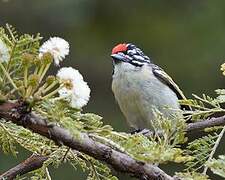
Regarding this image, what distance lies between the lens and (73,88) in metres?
1.80

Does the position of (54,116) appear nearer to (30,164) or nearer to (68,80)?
(68,80)

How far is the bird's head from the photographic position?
497 cm

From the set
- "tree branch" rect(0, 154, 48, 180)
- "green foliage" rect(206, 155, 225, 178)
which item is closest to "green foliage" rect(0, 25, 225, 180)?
"green foliage" rect(206, 155, 225, 178)

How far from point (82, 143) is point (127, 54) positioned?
3.33 meters

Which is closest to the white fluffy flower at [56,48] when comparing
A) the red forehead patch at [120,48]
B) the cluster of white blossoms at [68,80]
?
the cluster of white blossoms at [68,80]

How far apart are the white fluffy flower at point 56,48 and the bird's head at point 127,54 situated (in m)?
3.09

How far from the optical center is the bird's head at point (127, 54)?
497 centimetres

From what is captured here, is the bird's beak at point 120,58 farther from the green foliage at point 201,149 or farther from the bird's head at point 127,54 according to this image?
the green foliage at point 201,149

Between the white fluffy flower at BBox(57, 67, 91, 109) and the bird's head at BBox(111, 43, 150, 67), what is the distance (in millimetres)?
3109

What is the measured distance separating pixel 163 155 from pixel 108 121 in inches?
278

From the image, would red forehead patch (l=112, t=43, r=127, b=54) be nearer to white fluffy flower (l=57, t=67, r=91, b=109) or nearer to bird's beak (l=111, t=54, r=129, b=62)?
bird's beak (l=111, t=54, r=129, b=62)

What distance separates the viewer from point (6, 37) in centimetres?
180

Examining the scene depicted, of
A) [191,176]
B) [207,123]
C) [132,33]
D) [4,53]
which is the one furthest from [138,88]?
[132,33]

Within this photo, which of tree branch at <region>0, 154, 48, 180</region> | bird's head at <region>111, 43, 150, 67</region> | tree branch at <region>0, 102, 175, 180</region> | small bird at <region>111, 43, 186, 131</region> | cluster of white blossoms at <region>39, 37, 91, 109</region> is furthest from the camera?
bird's head at <region>111, 43, 150, 67</region>
